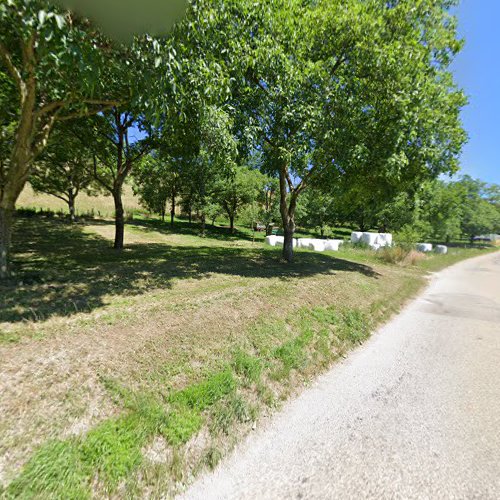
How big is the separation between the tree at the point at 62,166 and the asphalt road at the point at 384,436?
11359 mm

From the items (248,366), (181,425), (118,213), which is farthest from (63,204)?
(181,425)

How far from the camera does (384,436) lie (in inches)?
117

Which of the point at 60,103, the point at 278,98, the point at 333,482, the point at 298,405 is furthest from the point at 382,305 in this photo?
the point at 60,103

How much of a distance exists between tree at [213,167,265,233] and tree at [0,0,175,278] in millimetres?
19758

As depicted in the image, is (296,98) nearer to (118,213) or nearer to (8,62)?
(8,62)

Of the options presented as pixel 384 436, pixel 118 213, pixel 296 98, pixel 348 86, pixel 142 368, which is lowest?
pixel 384 436

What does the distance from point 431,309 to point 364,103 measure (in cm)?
640

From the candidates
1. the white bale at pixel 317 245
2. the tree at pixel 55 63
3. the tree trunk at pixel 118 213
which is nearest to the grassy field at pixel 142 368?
the tree at pixel 55 63

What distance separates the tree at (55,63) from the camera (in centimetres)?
291

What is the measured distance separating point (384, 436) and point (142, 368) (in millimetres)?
2758

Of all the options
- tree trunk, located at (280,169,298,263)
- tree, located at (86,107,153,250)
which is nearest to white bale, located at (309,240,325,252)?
tree trunk, located at (280,169,298,263)

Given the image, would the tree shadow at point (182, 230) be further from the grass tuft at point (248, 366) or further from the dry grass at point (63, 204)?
the grass tuft at point (248, 366)

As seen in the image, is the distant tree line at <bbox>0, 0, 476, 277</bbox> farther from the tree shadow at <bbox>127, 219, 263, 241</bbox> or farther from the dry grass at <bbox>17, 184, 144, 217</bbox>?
the dry grass at <bbox>17, 184, 144, 217</bbox>

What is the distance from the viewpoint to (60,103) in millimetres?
5301
